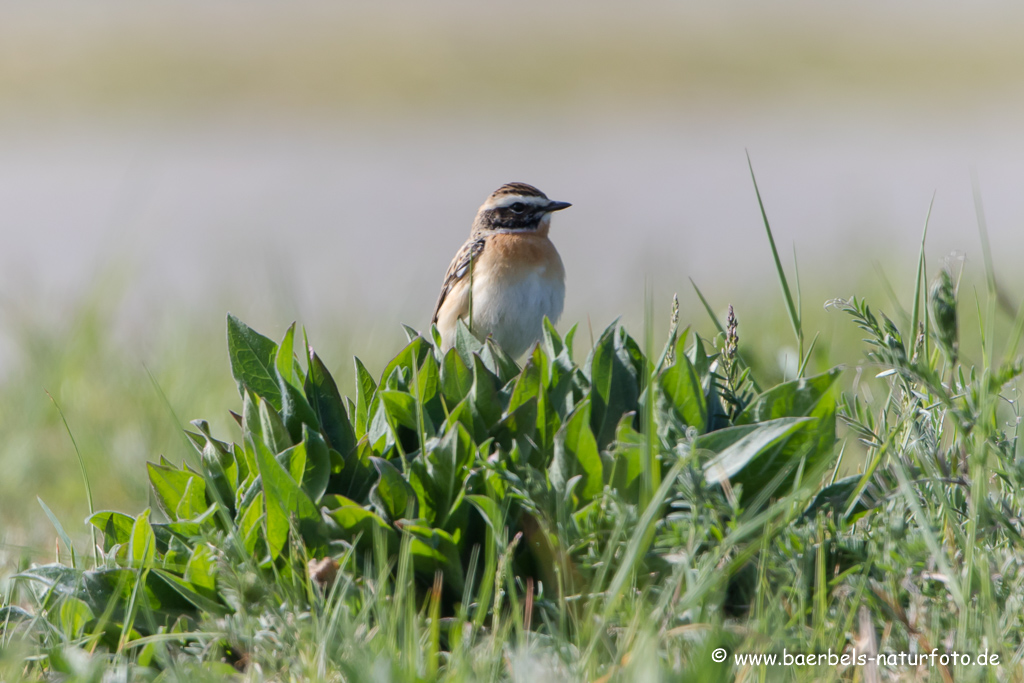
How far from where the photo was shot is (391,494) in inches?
119

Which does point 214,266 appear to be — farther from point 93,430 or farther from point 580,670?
point 580,670

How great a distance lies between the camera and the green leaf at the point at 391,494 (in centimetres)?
300

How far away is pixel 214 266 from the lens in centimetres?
939

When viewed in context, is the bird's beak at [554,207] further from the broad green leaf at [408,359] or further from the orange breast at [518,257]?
the broad green leaf at [408,359]

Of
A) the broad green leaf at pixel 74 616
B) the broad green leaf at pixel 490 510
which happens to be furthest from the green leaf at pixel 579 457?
the broad green leaf at pixel 74 616

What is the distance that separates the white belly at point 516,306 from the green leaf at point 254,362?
8.01 feet

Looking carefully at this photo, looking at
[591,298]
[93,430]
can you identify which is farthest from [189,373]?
[591,298]

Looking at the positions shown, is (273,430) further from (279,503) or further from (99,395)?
(99,395)

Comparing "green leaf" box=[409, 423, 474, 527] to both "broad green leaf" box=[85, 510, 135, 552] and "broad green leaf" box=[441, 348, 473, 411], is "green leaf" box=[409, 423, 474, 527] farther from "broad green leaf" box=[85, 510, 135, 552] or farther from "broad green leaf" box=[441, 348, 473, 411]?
"broad green leaf" box=[85, 510, 135, 552]

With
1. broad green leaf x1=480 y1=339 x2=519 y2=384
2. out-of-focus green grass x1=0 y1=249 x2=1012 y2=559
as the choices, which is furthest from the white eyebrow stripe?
broad green leaf x1=480 y1=339 x2=519 y2=384

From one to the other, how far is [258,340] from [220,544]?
0.88 meters

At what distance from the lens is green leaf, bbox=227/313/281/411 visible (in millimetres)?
3473

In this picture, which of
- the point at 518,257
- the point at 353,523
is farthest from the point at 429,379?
the point at 518,257

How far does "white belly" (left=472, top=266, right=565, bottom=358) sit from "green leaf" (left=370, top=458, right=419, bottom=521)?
2.84 metres
